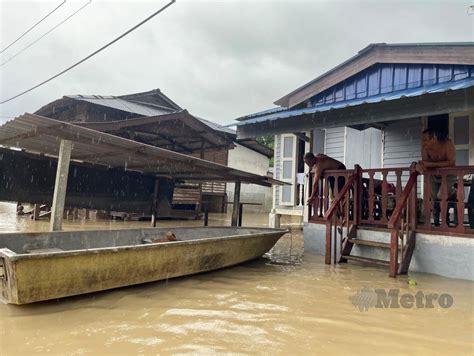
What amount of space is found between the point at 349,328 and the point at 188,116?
11484mm

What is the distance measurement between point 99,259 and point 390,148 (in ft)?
24.8

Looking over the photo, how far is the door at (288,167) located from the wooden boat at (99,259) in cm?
474

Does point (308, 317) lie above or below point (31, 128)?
below

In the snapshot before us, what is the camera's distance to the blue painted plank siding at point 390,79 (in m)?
7.50

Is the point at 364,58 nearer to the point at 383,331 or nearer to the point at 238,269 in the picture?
the point at 238,269

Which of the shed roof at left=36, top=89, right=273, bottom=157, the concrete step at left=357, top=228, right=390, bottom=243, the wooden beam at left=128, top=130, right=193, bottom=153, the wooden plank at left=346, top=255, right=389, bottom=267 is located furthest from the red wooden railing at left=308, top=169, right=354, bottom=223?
the wooden beam at left=128, top=130, right=193, bottom=153

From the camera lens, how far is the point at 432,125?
7961mm

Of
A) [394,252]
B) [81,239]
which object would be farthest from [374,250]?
[81,239]

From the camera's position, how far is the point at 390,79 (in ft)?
28.1

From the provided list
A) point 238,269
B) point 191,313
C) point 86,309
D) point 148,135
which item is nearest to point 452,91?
point 238,269

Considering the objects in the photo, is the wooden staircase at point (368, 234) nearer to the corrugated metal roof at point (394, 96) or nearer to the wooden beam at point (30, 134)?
the corrugated metal roof at point (394, 96)

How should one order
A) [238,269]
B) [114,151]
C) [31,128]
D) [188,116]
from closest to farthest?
[31,128] < [238,269] < [114,151] < [188,116]

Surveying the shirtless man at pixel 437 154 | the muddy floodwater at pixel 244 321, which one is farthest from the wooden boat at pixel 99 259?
the shirtless man at pixel 437 154

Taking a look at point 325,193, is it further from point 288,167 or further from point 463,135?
point 288,167
